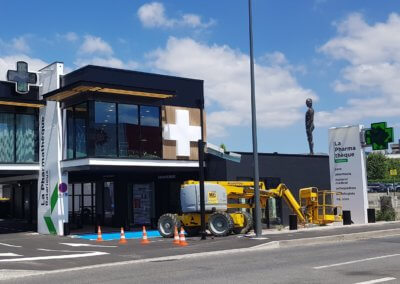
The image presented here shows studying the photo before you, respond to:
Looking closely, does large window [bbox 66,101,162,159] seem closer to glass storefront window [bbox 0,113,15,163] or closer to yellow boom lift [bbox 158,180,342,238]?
glass storefront window [bbox 0,113,15,163]

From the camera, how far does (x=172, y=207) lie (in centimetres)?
3070

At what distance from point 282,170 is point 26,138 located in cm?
1383

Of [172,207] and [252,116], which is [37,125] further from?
[252,116]

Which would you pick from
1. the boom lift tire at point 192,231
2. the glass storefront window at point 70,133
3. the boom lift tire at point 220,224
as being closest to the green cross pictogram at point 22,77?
the glass storefront window at point 70,133

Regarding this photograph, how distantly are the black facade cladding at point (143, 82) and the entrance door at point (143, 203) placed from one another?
221 inches

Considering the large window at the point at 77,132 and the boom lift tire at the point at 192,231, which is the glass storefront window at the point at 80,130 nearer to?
the large window at the point at 77,132

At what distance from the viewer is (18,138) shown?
2777 centimetres

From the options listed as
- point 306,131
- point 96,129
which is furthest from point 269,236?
point 306,131

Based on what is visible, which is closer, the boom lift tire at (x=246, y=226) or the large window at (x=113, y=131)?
the boom lift tire at (x=246, y=226)

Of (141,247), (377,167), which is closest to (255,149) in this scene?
(141,247)

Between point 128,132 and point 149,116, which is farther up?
point 149,116

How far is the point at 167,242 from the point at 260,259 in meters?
6.77

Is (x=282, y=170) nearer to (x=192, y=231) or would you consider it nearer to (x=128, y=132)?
(x=192, y=231)

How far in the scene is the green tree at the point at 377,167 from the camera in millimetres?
111875
